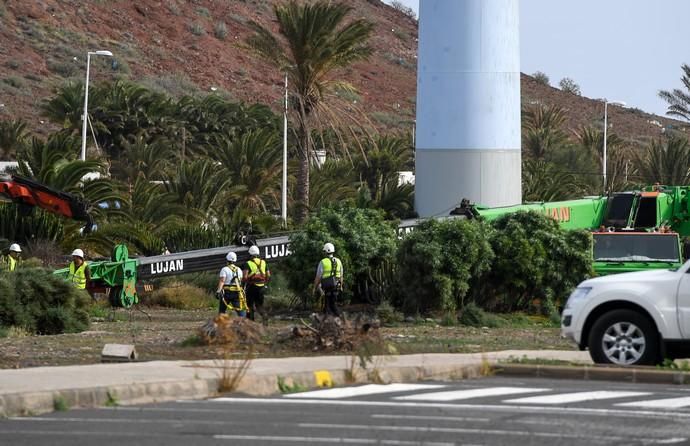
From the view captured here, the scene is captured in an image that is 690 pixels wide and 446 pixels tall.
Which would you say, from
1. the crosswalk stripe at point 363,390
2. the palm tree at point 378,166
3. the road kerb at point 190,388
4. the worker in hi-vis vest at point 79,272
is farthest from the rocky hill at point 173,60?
the crosswalk stripe at point 363,390

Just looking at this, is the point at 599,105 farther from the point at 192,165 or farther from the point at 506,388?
the point at 506,388

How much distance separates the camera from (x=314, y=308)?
32.6 meters

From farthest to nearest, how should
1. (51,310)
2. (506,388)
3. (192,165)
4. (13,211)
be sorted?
(192,165) → (13,211) → (51,310) → (506,388)

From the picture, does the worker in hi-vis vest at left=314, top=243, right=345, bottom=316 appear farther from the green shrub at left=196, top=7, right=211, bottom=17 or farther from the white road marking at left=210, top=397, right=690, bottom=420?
the green shrub at left=196, top=7, right=211, bottom=17

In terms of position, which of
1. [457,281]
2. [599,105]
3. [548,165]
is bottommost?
[457,281]

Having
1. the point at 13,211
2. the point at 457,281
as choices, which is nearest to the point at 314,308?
the point at 457,281

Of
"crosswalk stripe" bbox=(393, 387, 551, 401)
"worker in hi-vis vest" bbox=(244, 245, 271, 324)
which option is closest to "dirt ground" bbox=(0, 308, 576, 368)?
"worker in hi-vis vest" bbox=(244, 245, 271, 324)

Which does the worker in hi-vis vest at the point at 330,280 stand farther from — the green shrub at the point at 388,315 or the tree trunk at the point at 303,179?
the tree trunk at the point at 303,179

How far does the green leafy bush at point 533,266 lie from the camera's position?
3195cm

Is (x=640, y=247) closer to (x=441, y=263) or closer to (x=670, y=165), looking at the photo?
(x=441, y=263)

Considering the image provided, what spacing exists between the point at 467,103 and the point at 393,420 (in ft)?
98.8

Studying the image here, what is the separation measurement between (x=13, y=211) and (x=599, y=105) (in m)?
109

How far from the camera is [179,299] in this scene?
122 ft

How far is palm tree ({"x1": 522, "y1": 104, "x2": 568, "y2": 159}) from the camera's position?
7919 centimetres
